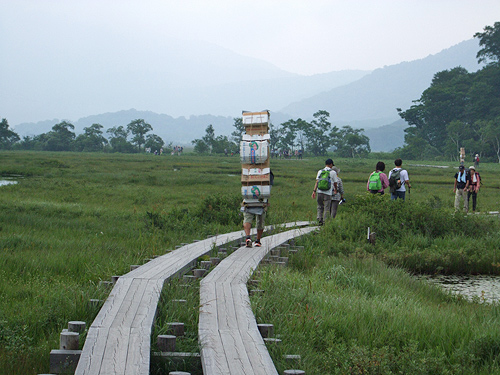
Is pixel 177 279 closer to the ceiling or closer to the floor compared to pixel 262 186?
closer to the floor

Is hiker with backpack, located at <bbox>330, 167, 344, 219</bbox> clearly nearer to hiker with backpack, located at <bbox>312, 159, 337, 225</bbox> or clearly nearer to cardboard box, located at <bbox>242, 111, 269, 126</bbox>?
hiker with backpack, located at <bbox>312, 159, 337, 225</bbox>

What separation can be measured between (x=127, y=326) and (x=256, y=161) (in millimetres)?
5009

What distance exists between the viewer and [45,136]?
10206cm

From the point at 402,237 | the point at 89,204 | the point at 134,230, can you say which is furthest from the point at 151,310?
the point at 89,204

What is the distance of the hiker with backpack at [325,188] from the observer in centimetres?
1270

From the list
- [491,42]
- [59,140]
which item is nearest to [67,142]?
[59,140]

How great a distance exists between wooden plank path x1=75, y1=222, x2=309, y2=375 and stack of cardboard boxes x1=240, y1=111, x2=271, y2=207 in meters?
2.35

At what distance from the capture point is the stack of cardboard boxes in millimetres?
9055

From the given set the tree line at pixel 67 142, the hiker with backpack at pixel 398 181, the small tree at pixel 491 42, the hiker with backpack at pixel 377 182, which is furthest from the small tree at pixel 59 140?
the hiker with backpack at pixel 377 182

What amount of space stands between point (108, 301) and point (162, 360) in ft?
3.96

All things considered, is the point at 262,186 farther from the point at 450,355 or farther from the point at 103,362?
the point at 103,362

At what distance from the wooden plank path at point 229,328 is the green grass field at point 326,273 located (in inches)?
15.7

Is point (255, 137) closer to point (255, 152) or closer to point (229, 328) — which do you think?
point (255, 152)

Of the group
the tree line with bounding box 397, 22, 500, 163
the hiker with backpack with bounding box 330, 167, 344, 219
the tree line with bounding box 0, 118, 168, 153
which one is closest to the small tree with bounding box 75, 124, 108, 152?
the tree line with bounding box 0, 118, 168, 153
